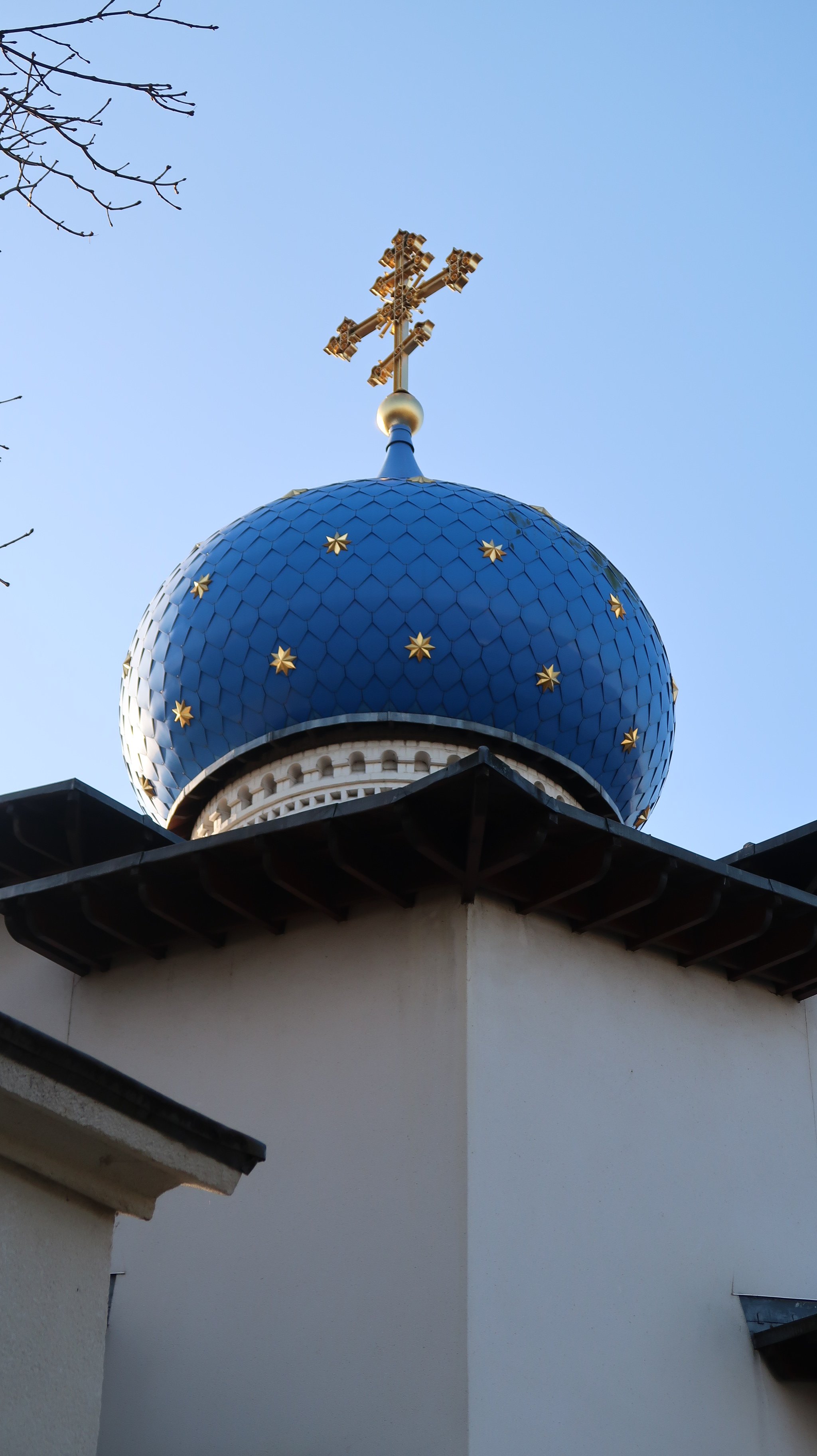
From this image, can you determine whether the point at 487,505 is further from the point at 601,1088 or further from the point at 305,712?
the point at 601,1088

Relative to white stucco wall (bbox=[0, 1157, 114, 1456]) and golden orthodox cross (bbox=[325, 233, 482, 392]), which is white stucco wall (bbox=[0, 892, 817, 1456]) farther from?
golden orthodox cross (bbox=[325, 233, 482, 392])

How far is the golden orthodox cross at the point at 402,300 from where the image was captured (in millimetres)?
12852

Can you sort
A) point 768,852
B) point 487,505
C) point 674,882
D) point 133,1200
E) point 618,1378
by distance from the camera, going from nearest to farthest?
point 133,1200, point 618,1378, point 674,882, point 768,852, point 487,505

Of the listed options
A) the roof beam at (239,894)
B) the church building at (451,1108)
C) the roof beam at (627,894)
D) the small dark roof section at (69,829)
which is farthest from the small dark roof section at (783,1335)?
the small dark roof section at (69,829)

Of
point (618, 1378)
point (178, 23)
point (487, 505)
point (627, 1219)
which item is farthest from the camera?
point (487, 505)

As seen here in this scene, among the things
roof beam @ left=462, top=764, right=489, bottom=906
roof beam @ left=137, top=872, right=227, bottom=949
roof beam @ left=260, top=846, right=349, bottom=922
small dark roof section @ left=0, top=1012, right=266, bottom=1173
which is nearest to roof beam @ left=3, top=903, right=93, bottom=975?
roof beam @ left=137, top=872, right=227, bottom=949

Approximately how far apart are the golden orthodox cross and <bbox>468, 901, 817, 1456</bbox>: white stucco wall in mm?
6551

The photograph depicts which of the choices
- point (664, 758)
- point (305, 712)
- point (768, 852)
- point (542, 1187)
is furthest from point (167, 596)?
point (542, 1187)

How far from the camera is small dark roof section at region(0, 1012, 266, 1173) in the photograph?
396 cm

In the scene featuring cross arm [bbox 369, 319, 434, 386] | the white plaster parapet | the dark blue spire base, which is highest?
cross arm [bbox 369, 319, 434, 386]

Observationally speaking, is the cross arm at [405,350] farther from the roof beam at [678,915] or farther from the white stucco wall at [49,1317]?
the white stucco wall at [49,1317]

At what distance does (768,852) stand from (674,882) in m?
1.21

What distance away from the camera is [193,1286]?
23.2 feet

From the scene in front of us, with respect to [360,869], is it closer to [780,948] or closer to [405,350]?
[780,948]
